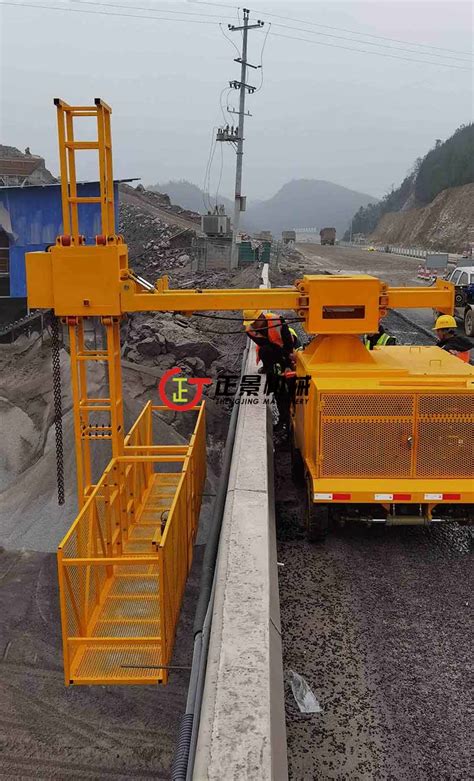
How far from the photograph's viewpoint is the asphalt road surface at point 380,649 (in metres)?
3.94

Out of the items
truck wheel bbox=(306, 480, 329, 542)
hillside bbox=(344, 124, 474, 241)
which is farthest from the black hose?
hillside bbox=(344, 124, 474, 241)

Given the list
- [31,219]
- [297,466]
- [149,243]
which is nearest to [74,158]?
[297,466]

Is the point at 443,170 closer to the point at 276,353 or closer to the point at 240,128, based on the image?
the point at 240,128

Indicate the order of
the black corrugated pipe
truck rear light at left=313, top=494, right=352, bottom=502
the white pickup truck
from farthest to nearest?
the white pickup truck, truck rear light at left=313, top=494, right=352, bottom=502, the black corrugated pipe

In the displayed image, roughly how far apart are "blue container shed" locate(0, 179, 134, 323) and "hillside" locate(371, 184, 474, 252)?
48850 mm

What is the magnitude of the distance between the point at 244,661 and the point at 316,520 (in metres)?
2.55

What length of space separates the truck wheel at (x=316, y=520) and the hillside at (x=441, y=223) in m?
61.9

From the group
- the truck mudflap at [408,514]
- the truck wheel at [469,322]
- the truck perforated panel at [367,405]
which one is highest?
the truck perforated panel at [367,405]

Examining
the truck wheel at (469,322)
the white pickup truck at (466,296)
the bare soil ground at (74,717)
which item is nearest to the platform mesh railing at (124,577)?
the bare soil ground at (74,717)

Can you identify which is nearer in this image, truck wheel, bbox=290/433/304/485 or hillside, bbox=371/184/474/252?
truck wheel, bbox=290/433/304/485

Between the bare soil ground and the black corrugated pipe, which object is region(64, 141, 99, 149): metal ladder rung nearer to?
the black corrugated pipe

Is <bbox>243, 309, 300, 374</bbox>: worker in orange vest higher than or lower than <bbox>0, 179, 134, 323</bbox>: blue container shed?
lower

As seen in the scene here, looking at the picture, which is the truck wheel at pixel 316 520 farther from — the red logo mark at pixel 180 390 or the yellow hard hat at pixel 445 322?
the red logo mark at pixel 180 390

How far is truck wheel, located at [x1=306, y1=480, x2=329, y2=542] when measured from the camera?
6105 mm
